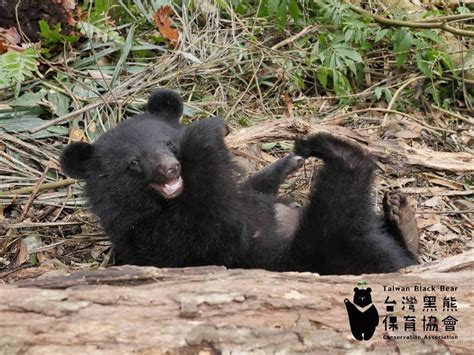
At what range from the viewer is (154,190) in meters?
3.81

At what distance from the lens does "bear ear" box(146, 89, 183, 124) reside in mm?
4254

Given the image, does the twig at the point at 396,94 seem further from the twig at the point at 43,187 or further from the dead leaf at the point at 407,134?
the twig at the point at 43,187

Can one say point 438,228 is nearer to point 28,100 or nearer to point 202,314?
point 202,314

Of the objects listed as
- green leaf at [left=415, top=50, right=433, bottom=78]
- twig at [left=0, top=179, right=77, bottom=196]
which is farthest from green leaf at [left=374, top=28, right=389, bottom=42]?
twig at [left=0, top=179, right=77, bottom=196]

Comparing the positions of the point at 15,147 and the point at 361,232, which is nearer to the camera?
the point at 361,232

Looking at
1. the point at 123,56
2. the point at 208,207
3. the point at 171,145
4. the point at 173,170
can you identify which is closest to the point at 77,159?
the point at 171,145

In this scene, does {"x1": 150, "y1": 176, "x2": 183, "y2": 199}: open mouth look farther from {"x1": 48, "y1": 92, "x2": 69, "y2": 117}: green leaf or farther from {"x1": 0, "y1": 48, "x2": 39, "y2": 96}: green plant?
{"x1": 0, "y1": 48, "x2": 39, "y2": 96}: green plant

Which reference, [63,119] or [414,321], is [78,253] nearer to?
[63,119]

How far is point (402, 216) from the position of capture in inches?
172

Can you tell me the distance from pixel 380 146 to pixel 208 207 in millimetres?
1678

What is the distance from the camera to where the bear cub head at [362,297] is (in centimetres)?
267

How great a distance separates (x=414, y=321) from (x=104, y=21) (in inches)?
172

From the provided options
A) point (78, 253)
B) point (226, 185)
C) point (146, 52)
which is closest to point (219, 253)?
point (226, 185)

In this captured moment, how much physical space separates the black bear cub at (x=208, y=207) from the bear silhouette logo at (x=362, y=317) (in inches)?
45.1
